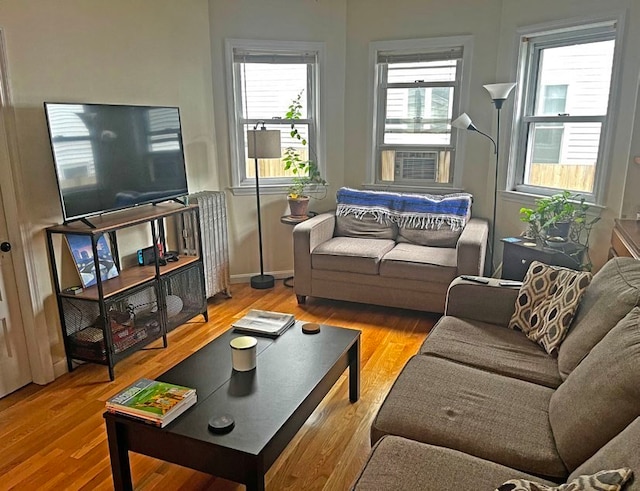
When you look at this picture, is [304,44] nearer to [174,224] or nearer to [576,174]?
[174,224]

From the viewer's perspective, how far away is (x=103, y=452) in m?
2.27

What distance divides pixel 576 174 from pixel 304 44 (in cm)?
249

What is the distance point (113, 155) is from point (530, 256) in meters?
2.87

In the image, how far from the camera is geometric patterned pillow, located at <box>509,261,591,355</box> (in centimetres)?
221

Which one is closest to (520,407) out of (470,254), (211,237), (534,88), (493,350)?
(493,350)

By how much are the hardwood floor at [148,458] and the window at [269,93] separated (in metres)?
1.60

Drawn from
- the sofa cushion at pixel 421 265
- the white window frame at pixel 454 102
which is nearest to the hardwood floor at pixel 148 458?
the sofa cushion at pixel 421 265

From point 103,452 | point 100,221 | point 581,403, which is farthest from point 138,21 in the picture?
point 581,403

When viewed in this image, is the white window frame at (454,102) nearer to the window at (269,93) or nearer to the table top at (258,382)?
the window at (269,93)

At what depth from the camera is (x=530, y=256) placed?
3545 millimetres

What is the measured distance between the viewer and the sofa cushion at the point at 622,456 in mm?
1105

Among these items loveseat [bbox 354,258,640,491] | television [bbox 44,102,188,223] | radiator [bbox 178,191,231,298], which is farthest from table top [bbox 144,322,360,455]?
radiator [bbox 178,191,231,298]

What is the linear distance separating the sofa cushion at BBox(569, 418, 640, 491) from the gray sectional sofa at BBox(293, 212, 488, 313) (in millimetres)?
2257

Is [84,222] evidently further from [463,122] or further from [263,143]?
[463,122]
